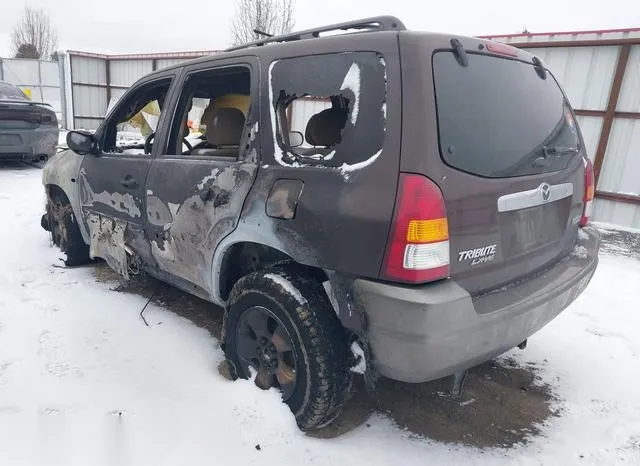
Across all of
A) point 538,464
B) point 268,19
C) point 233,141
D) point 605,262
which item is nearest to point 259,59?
point 233,141

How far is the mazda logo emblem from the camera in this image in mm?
2279

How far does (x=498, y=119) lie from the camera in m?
2.14

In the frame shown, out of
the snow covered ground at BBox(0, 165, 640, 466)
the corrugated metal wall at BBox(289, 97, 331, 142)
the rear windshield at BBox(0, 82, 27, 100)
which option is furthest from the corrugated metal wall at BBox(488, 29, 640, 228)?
the rear windshield at BBox(0, 82, 27, 100)

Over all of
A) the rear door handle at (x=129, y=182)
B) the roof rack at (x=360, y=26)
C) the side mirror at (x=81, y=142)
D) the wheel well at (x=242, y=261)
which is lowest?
the wheel well at (x=242, y=261)

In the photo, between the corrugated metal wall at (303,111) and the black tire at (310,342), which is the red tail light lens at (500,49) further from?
the black tire at (310,342)

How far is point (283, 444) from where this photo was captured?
2232mm

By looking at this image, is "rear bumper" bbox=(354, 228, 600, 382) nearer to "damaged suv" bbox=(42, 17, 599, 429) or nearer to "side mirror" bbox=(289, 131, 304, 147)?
"damaged suv" bbox=(42, 17, 599, 429)

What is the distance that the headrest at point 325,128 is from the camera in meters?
2.68

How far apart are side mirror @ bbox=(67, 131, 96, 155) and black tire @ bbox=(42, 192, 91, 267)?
2.57 feet

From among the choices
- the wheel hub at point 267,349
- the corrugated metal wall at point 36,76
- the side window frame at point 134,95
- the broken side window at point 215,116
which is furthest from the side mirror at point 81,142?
the corrugated metal wall at point 36,76

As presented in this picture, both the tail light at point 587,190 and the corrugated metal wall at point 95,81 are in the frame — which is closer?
the tail light at point 587,190

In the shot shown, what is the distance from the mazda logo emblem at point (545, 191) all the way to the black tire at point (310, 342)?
116 cm

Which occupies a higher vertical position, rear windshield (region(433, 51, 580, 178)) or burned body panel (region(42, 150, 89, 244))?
rear windshield (region(433, 51, 580, 178))

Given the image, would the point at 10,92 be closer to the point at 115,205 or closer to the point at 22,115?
the point at 22,115
